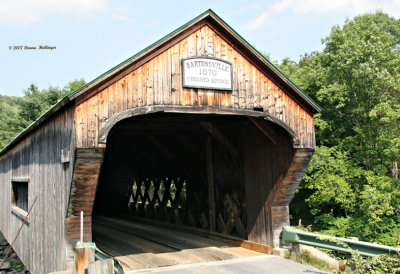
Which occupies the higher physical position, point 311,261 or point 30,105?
point 30,105

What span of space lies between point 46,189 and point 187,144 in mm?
4639

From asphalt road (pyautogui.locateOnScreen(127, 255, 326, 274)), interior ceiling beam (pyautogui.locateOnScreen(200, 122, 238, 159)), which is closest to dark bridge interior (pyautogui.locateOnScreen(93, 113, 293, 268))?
interior ceiling beam (pyautogui.locateOnScreen(200, 122, 238, 159))

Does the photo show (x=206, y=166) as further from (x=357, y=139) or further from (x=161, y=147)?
(x=357, y=139)

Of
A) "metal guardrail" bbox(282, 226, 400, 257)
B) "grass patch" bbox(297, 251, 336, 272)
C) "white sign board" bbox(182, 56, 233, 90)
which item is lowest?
"grass patch" bbox(297, 251, 336, 272)

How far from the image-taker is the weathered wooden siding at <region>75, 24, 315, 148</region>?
6.43 meters

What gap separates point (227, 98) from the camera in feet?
25.0

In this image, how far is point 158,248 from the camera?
9.81 meters

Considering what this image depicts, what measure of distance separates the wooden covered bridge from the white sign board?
20 millimetres

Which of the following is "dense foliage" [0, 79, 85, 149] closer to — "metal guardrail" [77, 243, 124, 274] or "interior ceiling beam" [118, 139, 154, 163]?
"interior ceiling beam" [118, 139, 154, 163]

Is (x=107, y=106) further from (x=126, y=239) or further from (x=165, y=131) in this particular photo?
(x=126, y=239)

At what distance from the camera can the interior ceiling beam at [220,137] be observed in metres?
9.88

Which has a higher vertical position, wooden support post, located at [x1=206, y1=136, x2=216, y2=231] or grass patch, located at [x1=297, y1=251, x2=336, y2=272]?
wooden support post, located at [x1=206, y1=136, x2=216, y2=231]

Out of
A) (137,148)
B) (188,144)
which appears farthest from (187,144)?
(137,148)

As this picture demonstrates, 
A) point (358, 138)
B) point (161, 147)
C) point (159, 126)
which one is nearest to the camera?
point (159, 126)
